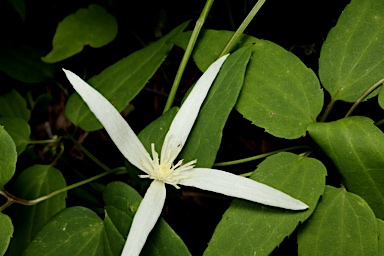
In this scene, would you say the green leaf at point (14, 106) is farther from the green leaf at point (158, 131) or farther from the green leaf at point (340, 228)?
the green leaf at point (340, 228)

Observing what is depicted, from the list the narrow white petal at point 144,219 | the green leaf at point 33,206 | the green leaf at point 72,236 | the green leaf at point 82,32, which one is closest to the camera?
the narrow white petal at point 144,219

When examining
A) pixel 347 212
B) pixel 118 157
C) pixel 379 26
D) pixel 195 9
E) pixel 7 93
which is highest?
pixel 379 26

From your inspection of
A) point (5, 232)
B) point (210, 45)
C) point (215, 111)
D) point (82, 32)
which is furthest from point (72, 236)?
point (82, 32)

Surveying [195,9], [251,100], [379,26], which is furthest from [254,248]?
[195,9]

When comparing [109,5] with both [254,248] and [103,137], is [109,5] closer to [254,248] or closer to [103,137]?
[103,137]

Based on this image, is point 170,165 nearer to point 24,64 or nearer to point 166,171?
point 166,171

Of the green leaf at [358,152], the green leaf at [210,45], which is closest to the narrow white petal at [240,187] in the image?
the green leaf at [358,152]
